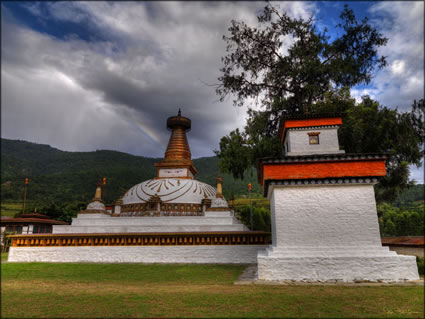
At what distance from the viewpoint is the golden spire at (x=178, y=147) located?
78.1 ft

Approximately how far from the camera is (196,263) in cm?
1254

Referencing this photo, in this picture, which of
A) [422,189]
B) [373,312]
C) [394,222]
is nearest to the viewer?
[373,312]

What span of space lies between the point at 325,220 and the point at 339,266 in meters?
1.24

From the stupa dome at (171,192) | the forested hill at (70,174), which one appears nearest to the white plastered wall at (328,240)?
the stupa dome at (171,192)

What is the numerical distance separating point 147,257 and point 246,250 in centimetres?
438

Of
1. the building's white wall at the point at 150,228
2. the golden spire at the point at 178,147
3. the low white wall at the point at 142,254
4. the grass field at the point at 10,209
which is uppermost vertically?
the golden spire at the point at 178,147

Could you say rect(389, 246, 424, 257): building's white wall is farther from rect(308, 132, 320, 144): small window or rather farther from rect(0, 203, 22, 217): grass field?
rect(0, 203, 22, 217): grass field

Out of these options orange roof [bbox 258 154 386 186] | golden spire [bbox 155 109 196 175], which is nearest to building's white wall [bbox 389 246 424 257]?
orange roof [bbox 258 154 386 186]

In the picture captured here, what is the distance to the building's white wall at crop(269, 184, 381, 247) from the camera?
26.5 ft

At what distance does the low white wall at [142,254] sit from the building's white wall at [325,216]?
4458 millimetres

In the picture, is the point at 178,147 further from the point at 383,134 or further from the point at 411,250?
the point at 411,250

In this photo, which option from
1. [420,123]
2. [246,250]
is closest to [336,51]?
[420,123]

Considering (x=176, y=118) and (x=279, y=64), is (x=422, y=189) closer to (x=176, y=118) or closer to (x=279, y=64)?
(x=176, y=118)

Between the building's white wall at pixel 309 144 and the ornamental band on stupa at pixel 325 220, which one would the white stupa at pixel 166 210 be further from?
the ornamental band on stupa at pixel 325 220
